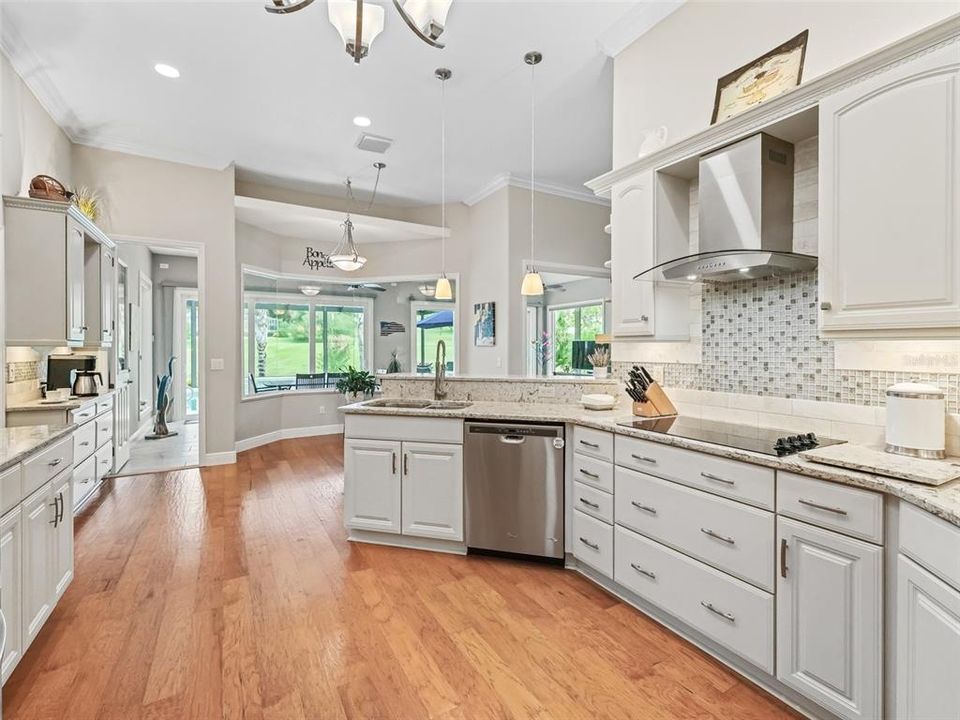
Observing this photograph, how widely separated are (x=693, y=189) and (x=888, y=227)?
1233 millimetres

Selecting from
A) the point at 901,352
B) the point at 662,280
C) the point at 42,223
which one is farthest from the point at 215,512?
the point at 901,352

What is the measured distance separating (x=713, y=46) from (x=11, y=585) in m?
4.07

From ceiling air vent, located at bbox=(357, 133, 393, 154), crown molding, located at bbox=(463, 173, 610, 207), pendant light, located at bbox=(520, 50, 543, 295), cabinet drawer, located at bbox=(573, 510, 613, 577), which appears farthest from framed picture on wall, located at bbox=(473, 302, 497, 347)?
cabinet drawer, located at bbox=(573, 510, 613, 577)

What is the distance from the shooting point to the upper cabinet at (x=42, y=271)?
3242mm

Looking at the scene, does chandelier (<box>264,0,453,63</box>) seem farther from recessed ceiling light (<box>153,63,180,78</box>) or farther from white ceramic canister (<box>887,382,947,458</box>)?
white ceramic canister (<box>887,382,947,458</box>)

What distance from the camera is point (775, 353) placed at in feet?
7.94

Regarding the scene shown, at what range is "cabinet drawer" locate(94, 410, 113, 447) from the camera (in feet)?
13.9

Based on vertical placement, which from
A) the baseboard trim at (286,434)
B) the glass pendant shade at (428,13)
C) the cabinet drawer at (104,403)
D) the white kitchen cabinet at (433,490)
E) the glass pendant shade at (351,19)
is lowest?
the baseboard trim at (286,434)

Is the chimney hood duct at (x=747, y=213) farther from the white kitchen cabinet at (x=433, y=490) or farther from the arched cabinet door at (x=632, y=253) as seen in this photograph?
the white kitchen cabinet at (x=433, y=490)

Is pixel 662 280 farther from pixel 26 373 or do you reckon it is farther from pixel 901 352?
pixel 26 373

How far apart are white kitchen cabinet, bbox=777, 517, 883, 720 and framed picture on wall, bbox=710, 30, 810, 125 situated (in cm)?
194

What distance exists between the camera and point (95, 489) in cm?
423

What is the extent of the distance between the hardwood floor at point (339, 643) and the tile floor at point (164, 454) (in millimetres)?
1971

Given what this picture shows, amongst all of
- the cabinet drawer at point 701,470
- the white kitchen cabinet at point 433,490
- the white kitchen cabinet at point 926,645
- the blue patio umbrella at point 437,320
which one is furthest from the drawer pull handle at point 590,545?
the blue patio umbrella at point 437,320
